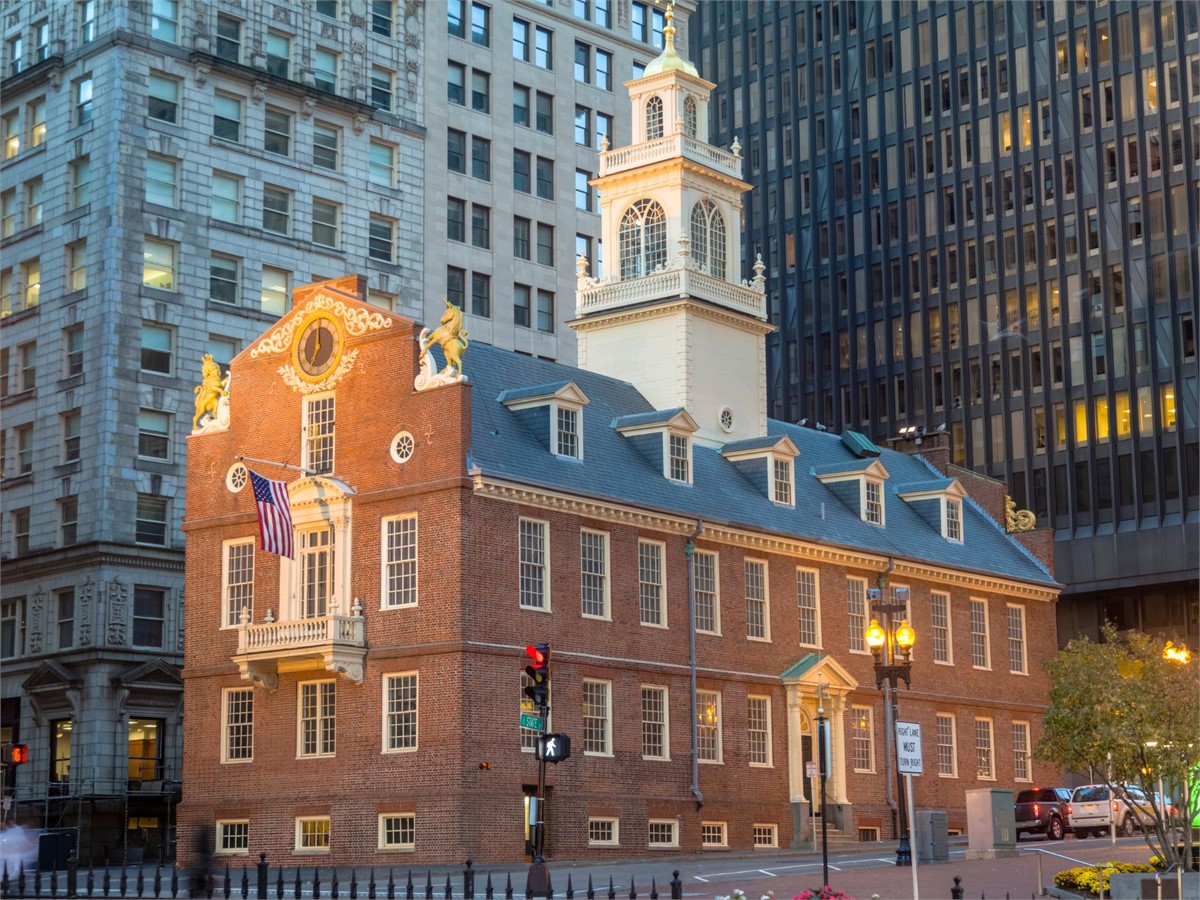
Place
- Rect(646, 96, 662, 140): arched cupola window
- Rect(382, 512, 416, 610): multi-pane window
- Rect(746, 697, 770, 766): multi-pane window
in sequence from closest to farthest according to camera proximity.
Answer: Rect(382, 512, 416, 610): multi-pane window
Rect(746, 697, 770, 766): multi-pane window
Rect(646, 96, 662, 140): arched cupola window

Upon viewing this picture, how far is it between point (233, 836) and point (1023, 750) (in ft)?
94.2

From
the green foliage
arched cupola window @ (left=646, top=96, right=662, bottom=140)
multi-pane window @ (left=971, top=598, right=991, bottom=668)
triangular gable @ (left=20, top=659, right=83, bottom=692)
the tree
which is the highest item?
arched cupola window @ (left=646, top=96, right=662, bottom=140)

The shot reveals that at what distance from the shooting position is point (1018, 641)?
221ft

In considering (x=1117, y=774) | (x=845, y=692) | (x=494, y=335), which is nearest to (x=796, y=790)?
(x=845, y=692)

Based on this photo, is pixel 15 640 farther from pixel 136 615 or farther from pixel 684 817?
pixel 684 817

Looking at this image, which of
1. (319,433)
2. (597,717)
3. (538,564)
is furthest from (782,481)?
(319,433)

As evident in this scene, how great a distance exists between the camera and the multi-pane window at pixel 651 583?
2079 inches

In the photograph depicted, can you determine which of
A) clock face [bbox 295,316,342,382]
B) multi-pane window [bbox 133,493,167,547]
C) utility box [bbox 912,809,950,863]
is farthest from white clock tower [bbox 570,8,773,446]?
utility box [bbox 912,809,950,863]

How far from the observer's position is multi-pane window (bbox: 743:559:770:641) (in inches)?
2212

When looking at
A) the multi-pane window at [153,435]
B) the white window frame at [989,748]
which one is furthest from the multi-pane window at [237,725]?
the white window frame at [989,748]

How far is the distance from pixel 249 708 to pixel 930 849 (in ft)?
61.8

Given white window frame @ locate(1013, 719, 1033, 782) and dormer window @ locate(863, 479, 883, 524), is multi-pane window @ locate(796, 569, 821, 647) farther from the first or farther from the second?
white window frame @ locate(1013, 719, 1033, 782)

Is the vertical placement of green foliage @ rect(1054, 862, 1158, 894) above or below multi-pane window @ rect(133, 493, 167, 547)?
below

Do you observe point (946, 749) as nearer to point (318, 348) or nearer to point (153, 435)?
point (318, 348)
